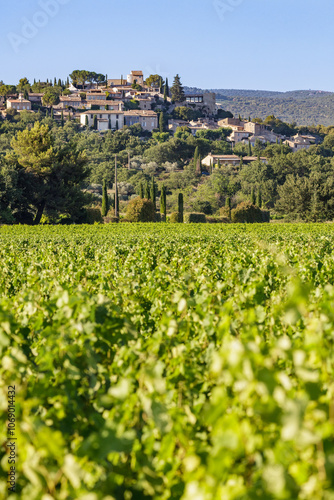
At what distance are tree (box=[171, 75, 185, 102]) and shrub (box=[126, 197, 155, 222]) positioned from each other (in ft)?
394

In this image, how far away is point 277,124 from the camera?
558 ft

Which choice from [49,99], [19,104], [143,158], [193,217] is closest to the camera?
[193,217]

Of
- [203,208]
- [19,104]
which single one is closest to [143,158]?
[203,208]

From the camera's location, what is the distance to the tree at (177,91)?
16375 centimetres

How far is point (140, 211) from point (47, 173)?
9.54m

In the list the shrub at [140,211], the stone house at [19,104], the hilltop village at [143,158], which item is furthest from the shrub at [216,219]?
the stone house at [19,104]

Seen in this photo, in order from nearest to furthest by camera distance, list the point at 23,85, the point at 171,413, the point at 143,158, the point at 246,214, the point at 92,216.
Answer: the point at 171,413 < the point at 92,216 < the point at 246,214 < the point at 143,158 < the point at 23,85

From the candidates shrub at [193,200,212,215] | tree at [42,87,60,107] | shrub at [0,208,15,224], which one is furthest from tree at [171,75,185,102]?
shrub at [0,208,15,224]

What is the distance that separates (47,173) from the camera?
4469cm

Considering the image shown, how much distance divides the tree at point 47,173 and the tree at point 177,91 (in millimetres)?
122306

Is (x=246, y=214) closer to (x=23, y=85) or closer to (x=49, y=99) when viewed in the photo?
(x=49, y=99)

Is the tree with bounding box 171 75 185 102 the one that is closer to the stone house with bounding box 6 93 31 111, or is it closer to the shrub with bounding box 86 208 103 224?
the stone house with bounding box 6 93 31 111

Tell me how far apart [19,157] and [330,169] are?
56697 millimetres

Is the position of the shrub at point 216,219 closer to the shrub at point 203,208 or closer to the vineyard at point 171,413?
the shrub at point 203,208
